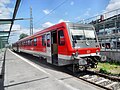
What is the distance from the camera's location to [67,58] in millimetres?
8453

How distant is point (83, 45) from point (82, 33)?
80 cm

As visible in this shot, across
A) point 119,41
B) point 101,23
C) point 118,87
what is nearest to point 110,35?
point 119,41

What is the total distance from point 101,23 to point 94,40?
7.49 m

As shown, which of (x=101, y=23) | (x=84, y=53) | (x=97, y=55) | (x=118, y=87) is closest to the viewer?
(x=118, y=87)

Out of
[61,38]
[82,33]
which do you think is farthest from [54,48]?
[82,33]

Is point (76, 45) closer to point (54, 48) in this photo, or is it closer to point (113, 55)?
point (54, 48)

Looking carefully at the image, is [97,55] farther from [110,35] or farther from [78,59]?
[110,35]

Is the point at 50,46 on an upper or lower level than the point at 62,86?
upper

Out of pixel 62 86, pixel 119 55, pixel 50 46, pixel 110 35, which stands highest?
pixel 110 35

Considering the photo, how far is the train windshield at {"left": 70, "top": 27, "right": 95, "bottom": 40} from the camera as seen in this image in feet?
29.0

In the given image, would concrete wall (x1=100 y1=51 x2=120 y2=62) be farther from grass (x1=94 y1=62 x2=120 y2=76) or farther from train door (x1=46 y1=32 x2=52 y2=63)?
train door (x1=46 y1=32 x2=52 y2=63)

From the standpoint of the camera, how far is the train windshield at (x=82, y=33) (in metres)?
8.85

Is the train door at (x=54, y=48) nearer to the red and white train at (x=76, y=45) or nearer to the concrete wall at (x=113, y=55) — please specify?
the red and white train at (x=76, y=45)

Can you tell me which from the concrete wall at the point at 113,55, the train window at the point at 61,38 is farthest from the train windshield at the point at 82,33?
the concrete wall at the point at 113,55
